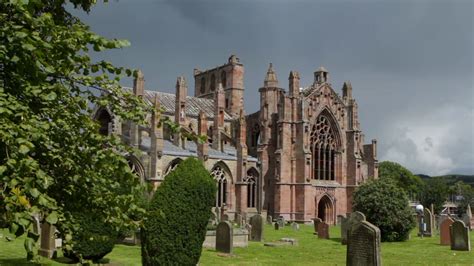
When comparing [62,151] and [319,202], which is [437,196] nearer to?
[319,202]

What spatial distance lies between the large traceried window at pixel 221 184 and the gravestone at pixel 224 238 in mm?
→ 24142

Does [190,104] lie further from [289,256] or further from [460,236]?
[460,236]

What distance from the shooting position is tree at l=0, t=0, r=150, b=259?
425 centimetres

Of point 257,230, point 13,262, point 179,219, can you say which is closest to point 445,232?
point 257,230

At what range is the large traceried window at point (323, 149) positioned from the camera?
49.3 metres

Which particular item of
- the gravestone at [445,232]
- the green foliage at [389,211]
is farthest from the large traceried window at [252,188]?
the gravestone at [445,232]

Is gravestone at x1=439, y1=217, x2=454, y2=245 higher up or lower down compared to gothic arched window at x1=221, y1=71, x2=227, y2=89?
lower down

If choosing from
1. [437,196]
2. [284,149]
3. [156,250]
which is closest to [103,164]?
[156,250]

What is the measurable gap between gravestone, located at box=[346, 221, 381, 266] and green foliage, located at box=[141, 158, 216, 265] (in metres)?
3.43

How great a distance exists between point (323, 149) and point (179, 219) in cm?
3935

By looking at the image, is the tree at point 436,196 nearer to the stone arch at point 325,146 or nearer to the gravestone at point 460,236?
the stone arch at point 325,146

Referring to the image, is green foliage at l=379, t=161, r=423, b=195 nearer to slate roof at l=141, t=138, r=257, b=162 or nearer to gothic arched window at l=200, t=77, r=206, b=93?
gothic arched window at l=200, t=77, r=206, b=93

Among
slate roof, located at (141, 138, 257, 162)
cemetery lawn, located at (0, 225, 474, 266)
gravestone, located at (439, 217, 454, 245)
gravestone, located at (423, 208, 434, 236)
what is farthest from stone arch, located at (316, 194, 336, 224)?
cemetery lawn, located at (0, 225, 474, 266)

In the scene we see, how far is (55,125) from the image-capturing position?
5.45 m
